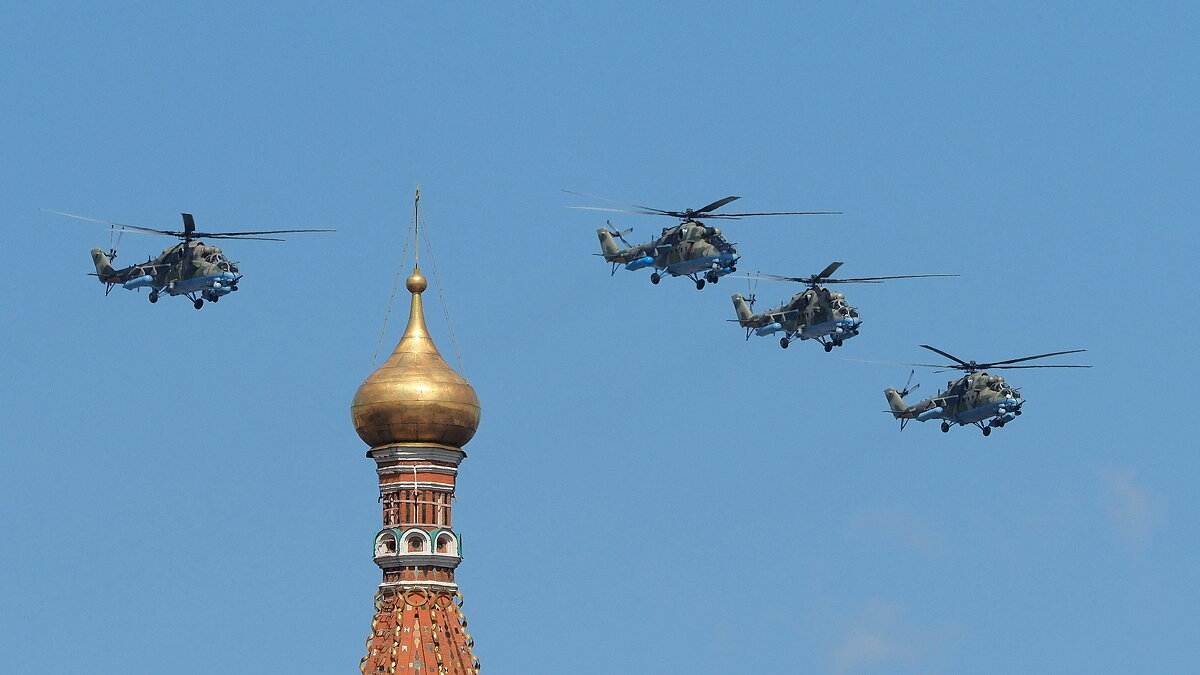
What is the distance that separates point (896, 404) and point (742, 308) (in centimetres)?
852

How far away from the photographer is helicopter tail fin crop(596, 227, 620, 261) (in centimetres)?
11519

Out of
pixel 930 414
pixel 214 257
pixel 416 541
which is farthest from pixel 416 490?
pixel 930 414

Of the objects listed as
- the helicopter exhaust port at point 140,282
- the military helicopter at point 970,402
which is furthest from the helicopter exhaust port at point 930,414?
the helicopter exhaust port at point 140,282

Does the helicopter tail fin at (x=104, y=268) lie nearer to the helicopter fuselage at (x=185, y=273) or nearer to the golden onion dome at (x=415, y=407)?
the helicopter fuselage at (x=185, y=273)

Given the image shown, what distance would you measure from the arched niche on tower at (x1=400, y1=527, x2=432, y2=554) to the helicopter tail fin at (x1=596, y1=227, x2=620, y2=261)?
17.2 metres

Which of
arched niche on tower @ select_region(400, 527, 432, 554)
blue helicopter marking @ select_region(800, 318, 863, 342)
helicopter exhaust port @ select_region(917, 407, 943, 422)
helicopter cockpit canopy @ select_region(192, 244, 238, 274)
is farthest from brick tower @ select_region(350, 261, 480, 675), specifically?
helicopter exhaust port @ select_region(917, 407, 943, 422)

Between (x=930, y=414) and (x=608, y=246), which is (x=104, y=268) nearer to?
(x=608, y=246)

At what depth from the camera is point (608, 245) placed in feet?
381

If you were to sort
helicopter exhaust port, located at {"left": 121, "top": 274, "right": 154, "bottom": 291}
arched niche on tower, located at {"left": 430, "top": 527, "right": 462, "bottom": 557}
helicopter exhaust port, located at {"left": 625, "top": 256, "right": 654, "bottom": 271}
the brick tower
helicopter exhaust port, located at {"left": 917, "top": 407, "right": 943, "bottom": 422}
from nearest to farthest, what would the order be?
1. the brick tower
2. arched niche on tower, located at {"left": 430, "top": 527, "right": 462, "bottom": 557}
3. helicopter exhaust port, located at {"left": 121, "top": 274, "right": 154, "bottom": 291}
4. helicopter exhaust port, located at {"left": 625, "top": 256, "right": 654, "bottom": 271}
5. helicopter exhaust port, located at {"left": 917, "top": 407, "right": 943, "bottom": 422}

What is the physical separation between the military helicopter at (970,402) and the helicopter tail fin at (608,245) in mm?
15056

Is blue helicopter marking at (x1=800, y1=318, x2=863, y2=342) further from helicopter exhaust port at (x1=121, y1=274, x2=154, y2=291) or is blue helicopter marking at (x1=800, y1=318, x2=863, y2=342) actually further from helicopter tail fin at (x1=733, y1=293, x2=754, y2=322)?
helicopter exhaust port at (x1=121, y1=274, x2=154, y2=291)

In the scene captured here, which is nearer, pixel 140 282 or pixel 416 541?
pixel 416 541

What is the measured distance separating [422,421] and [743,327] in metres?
18.4

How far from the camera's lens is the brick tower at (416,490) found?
104m
